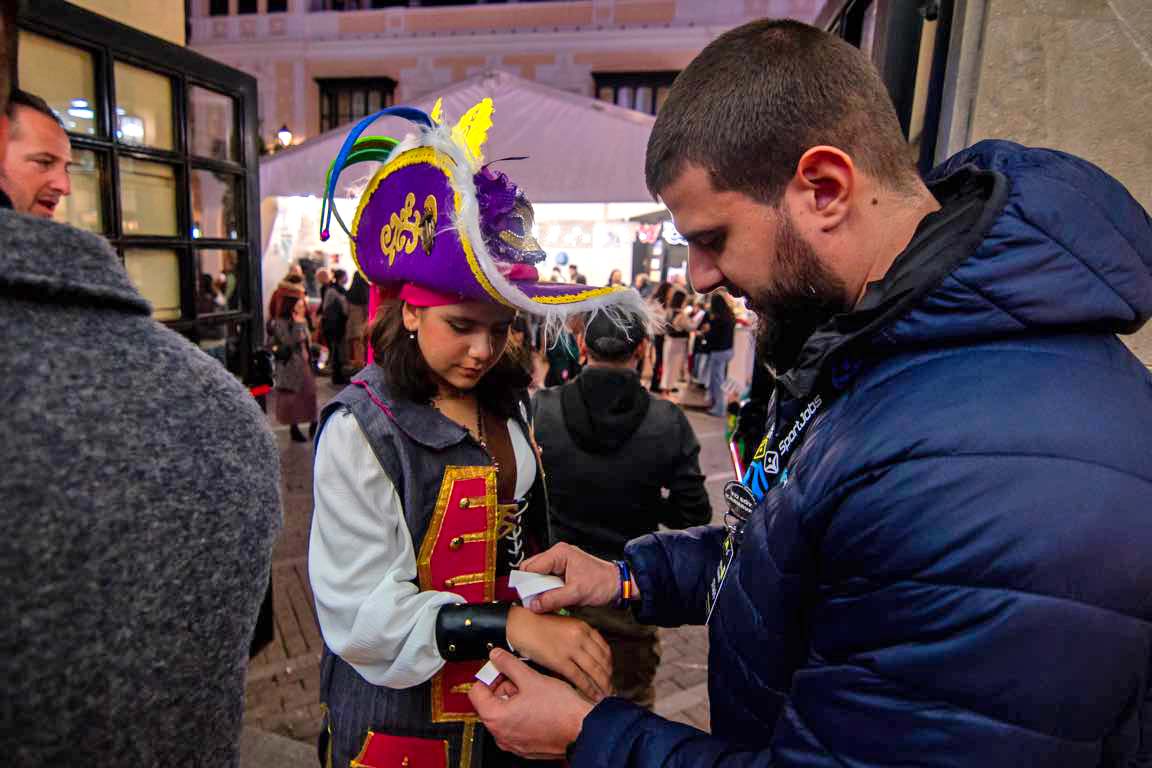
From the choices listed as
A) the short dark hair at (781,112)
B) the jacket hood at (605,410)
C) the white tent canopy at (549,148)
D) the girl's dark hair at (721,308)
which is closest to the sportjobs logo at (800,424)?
the short dark hair at (781,112)

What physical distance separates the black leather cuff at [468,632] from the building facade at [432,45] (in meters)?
17.4

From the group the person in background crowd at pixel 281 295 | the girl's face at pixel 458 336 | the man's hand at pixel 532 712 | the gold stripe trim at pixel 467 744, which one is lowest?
the gold stripe trim at pixel 467 744

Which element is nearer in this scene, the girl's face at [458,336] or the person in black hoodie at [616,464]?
the girl's face at [458,336]

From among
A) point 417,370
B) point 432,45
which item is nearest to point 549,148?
point 417,370

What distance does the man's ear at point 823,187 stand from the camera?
105 centimetres

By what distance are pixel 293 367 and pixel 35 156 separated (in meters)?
4.74

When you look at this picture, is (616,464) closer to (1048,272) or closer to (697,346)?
(1048,272)

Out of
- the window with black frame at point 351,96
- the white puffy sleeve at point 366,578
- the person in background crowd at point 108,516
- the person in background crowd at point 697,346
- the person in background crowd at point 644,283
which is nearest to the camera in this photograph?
the person in background crowd at point 108,516

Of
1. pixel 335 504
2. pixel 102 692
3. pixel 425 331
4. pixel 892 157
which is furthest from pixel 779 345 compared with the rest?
pixel 102 692

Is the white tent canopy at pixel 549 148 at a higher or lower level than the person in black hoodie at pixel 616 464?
higher

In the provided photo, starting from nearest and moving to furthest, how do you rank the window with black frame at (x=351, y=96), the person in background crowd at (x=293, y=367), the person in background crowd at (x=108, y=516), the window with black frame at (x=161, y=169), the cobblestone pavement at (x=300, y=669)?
the person in background crowd at (x=108, y=516) < the window with black frame at (x=161, y=169) < the cobblestone pavement at (x=300, y=669) < the person in background crowd at (x=293, y=367) < the window with black frame at (x=351, y=96)

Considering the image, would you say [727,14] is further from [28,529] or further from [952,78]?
[28,529]

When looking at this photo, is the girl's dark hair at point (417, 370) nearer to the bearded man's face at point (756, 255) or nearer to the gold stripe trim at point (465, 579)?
the gold stripe trim at point (465, 579)

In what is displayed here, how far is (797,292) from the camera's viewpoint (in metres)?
1.15
